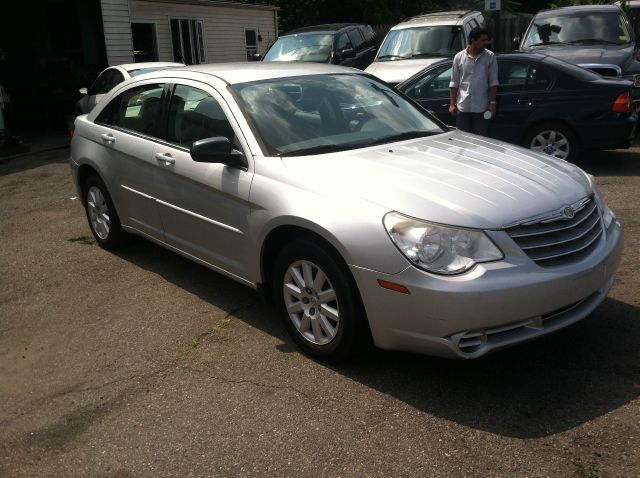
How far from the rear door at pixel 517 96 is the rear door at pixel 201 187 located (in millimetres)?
4958

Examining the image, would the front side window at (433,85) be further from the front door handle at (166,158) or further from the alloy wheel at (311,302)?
the alloy wheel at (311,302)

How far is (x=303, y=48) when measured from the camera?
14055mm

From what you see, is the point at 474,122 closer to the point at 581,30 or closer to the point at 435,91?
the point at 435,91

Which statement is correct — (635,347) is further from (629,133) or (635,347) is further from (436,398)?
(629,133)

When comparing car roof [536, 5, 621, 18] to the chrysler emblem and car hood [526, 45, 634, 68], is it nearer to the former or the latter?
car hood [526, 45, 634, 68]

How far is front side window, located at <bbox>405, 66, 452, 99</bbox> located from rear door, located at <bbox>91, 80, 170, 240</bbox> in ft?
15.2

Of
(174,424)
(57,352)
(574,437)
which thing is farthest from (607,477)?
(57,352)

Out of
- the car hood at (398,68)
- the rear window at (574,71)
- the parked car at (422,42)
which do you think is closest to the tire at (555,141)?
the rear window at (574,71)

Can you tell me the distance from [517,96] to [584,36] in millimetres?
3596

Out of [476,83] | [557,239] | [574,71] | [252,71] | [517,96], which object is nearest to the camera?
[557,239]

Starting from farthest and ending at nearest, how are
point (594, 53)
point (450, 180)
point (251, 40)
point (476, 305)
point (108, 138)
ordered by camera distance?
point (251, 40), point (594, 53), point (108, 138), point (450, 180), point (476, 305)

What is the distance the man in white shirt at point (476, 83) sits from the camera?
7.53 m

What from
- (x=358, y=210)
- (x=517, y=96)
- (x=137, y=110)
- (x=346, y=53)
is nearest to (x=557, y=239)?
(x=358, y=210)

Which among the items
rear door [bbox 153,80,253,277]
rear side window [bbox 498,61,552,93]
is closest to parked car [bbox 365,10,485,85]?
rear side window [bbox 498,61,552,93]
